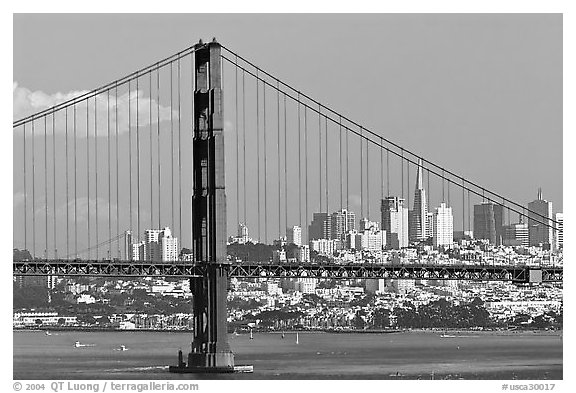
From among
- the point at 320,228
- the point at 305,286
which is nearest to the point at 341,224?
the point at 320,228

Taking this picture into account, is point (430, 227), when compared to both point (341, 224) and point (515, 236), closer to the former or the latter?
point (515, 236)

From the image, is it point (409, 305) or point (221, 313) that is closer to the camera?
point (221, 313)

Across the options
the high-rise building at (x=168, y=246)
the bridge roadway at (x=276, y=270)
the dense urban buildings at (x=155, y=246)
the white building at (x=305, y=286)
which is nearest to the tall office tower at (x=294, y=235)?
the dense urban buildings at (x=155, y=246)

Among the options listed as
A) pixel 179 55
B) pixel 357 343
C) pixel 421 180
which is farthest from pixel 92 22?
pixel 357 343

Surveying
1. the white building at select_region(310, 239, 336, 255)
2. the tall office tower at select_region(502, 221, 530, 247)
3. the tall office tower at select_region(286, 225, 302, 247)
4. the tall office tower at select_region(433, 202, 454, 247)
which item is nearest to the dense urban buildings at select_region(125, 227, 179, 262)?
the tall office tower at select_region(286, 225, 302, 247)

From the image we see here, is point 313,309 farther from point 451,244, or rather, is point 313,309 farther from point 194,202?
point 194,202

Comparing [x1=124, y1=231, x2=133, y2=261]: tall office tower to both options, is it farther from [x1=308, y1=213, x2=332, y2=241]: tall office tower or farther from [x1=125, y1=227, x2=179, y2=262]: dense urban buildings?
[x1=308, y1=213, x2=332, y2=241]: tall office tower
